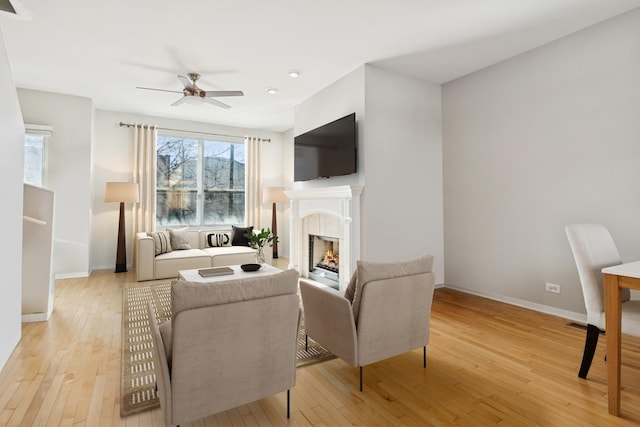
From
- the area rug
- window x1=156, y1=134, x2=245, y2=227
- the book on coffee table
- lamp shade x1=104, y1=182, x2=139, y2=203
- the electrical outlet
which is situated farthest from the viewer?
window x1=156, y1=134, x2=245, y2=227

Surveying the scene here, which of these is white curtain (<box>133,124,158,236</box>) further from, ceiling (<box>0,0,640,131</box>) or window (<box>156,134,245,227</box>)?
ceiling (<box>0,0,640,131</box>)

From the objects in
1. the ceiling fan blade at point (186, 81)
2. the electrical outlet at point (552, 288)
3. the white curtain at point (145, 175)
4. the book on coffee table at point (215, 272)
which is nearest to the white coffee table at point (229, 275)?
the book on coffee table at point (215, 272)

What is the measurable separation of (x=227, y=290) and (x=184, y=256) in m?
3.94

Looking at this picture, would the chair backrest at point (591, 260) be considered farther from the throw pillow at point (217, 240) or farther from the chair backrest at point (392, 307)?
the throw pillow at point (217, 240)

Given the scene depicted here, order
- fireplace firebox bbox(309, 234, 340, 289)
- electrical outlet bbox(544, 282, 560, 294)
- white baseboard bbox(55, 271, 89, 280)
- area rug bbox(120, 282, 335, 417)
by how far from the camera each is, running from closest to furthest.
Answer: area rug bbox(120, 282, 335, 417), electrical outlet bbox(544, 282, 560, 294), fireplace firebox bbox(309, 234, 340, 289), white baseboard bbox(55, 271, 89, 280)

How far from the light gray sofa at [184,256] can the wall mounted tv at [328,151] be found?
167 centimetres

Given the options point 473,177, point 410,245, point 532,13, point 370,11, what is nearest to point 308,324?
point 410,245

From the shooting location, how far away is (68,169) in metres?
4.99

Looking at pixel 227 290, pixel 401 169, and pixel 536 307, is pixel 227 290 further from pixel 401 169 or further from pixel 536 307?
pixel 536 307

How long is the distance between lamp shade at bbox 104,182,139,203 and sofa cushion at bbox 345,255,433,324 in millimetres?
4688

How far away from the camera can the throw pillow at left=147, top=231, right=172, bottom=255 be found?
5107 mm

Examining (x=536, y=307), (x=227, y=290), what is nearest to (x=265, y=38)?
(x=227, y=290)

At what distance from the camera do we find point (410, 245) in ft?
14.0

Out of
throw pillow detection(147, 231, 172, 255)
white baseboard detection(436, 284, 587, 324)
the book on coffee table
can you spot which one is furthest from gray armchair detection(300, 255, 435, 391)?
throw pillow detection(147, 231, 172, 255)
